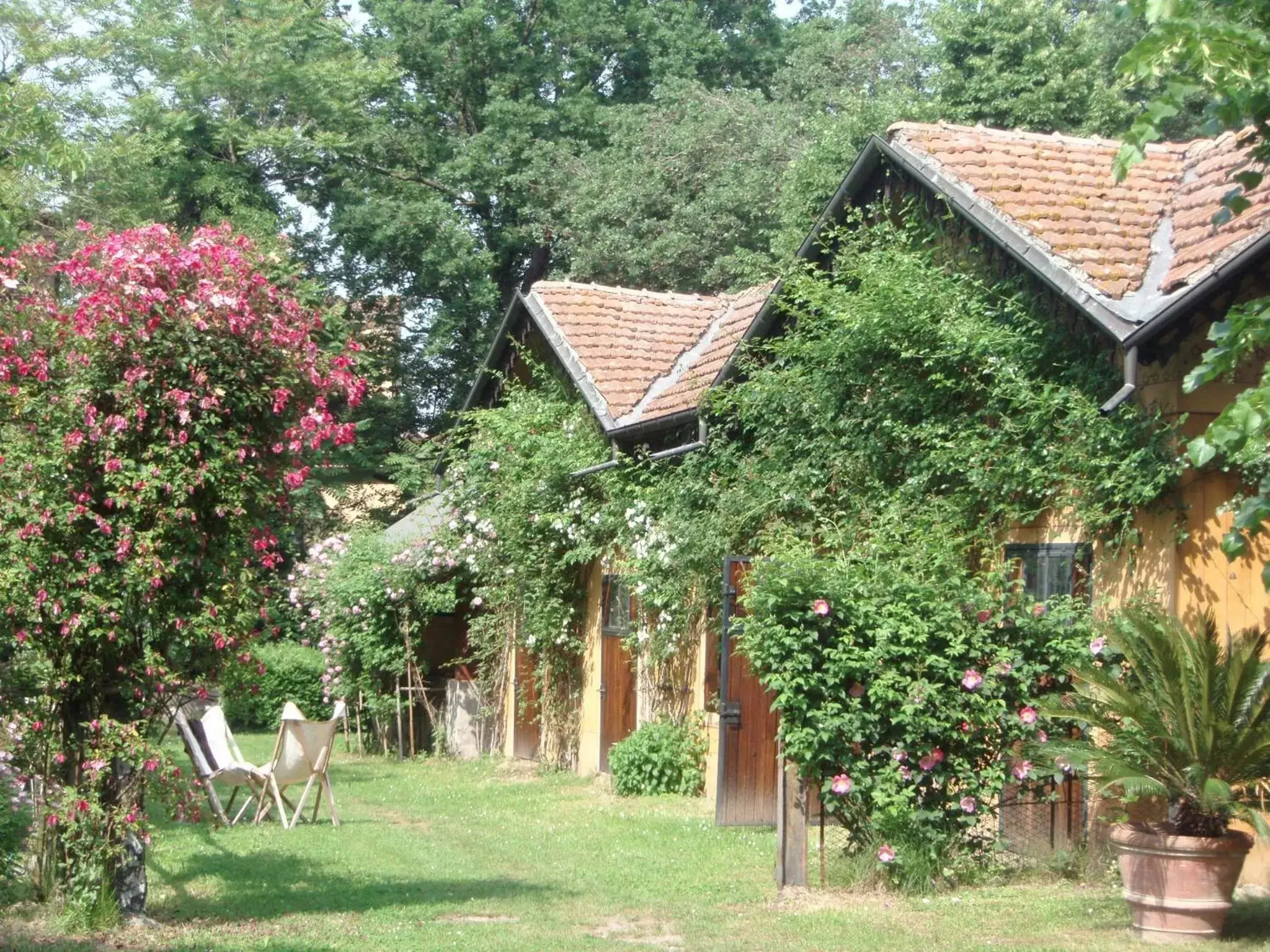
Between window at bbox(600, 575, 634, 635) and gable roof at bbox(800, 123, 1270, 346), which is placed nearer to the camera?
gable roof at bbox(800, 123, 1270, 346)

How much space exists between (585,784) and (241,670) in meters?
8.31

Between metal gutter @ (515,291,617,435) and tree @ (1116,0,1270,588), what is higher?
metal gutter @ (515,291,617,435)

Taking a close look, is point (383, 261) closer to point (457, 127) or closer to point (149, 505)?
point (457, 127)

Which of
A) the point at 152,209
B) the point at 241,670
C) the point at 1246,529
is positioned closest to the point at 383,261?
the point at 152,209

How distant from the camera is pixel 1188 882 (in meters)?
7.69

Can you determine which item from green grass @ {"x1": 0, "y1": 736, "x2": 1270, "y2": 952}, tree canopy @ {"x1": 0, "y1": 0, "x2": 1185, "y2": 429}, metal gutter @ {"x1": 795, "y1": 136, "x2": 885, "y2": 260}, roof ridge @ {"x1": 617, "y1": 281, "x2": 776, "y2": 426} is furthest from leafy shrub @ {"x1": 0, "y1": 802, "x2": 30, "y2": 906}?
tree canopy @ {"x1": 0, "y1": 0, "x2": 1185, "y2": 429}

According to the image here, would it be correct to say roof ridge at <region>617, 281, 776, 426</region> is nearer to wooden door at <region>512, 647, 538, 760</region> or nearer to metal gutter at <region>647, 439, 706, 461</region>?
metal gutter at <region>647, 439, 706, 461</region>

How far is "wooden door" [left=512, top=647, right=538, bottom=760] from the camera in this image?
1822 centimetres

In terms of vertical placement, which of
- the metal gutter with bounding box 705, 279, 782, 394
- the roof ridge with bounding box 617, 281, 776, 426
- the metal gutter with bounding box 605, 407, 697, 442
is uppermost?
the roof ridge with bounding box 617, 281, 776, 426

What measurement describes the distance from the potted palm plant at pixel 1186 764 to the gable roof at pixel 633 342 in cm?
690

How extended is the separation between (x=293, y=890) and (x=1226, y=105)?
24.5 feet

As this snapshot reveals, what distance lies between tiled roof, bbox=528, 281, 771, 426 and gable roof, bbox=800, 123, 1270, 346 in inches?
135

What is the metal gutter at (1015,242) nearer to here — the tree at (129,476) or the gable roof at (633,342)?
the gable roof at (633,342)

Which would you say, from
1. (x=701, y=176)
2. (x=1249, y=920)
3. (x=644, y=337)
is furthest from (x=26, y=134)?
(x=701, y=176)
